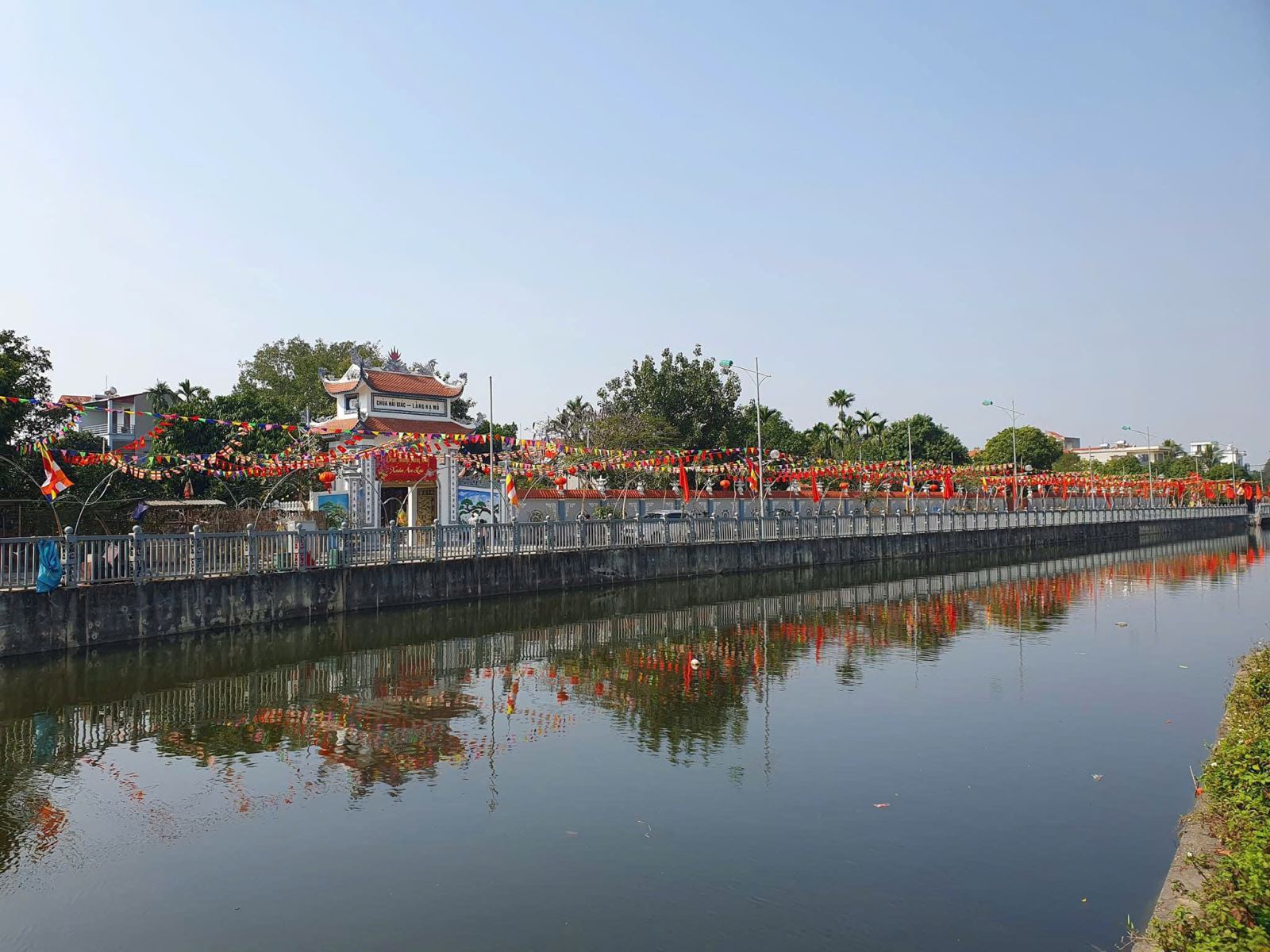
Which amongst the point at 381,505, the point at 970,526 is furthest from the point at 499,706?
the point at 970,526

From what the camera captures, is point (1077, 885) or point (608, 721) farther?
point (608, 721)

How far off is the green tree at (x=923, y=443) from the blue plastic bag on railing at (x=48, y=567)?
68.5 meters

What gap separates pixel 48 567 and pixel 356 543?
27.7 ft

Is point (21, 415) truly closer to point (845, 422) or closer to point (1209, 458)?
point (845, 422)

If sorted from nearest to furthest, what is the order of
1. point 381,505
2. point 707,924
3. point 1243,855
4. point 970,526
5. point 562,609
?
point 1243,855
point 707,924
point 562,609
point 381,505
point 970,526

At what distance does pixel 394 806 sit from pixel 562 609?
18.2 m

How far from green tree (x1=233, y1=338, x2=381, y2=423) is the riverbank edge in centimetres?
6474

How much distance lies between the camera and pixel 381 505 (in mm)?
36594

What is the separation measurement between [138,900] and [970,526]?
171 ft

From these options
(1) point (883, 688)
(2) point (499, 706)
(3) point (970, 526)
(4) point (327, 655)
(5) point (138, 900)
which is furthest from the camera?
(3) point (970, 526)

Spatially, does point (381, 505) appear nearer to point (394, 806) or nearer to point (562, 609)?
point (562, 609)

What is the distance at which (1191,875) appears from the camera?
7.43 metres

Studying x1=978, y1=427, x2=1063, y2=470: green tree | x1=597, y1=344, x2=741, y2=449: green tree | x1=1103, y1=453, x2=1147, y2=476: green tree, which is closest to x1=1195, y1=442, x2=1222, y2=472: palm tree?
x1=1103, y1=453, x2=1147, y2=476: green tree

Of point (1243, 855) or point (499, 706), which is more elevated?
point (1243, 855)
